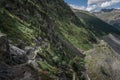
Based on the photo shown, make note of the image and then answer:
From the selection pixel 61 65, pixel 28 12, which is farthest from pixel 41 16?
pixel 61 65

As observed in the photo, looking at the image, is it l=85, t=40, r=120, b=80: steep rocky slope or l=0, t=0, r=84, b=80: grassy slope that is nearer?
l=0, t=0, r=84, b=80: grassy slope

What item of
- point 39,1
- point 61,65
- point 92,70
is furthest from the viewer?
point 39,1

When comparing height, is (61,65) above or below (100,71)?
above

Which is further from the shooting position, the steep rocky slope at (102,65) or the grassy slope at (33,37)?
the steep rocky slope at (102,65)

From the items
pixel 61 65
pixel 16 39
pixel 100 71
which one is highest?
pixel 16 39

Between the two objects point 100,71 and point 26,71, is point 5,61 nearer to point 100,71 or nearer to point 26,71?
point 26,71

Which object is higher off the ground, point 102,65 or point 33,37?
point 33,37

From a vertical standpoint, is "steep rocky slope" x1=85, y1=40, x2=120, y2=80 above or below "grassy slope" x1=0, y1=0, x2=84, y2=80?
below

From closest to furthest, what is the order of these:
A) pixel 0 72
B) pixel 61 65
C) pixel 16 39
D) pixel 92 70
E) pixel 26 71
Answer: pixel 0 72
pixel 26 71
pixel 16 39
pixel 61 65
pixel 92 70

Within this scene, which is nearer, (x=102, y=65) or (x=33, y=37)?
(x=33, y=37)

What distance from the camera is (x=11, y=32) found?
35.4m

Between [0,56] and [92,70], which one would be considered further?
[92,70]

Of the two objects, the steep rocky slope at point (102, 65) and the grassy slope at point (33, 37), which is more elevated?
the grassy slope at point (33, 37)

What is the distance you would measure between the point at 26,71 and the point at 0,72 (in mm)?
2043
